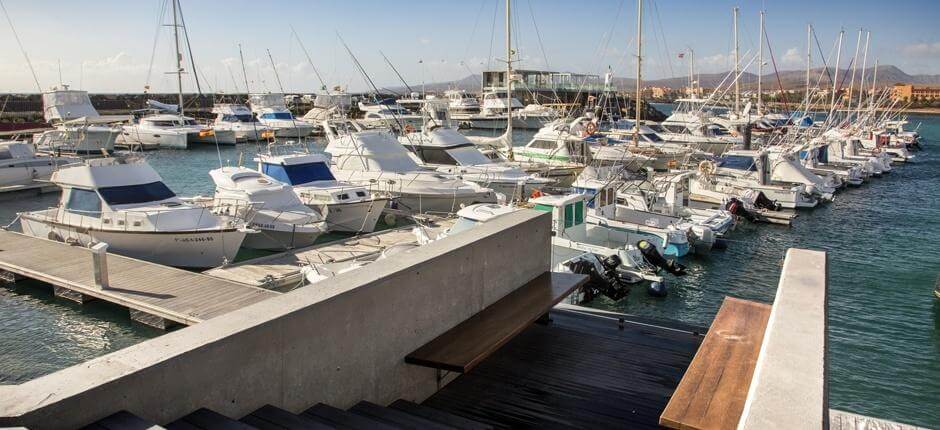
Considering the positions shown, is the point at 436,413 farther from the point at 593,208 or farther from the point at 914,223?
the point at 914,223

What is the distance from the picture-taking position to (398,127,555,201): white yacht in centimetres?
2773

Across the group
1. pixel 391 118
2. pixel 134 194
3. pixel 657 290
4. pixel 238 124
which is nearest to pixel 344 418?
pixel 657 290

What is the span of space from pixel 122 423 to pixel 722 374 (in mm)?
3926

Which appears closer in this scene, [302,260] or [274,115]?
[302,260]

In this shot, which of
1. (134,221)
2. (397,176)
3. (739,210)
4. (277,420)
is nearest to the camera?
(277,420)

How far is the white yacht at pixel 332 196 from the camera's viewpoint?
22562mm

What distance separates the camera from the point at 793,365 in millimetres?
3980

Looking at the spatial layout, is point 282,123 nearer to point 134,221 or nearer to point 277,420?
point 134,221

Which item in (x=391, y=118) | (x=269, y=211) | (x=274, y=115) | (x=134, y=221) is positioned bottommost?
(x=269, y=211)

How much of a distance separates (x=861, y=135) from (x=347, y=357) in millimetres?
60896

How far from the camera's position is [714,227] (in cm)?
2352

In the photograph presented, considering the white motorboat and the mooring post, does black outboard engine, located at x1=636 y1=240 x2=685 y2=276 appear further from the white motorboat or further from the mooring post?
the mooring post

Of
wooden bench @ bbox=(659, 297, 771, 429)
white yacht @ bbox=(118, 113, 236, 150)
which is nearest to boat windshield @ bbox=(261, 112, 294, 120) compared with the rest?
white yacht @ bbox=(118, 113, 236, 150)

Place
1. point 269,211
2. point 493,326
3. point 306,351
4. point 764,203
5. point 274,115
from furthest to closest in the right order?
point 274,115, point 764,203, point 269,211, point 493,326, point 306,351
